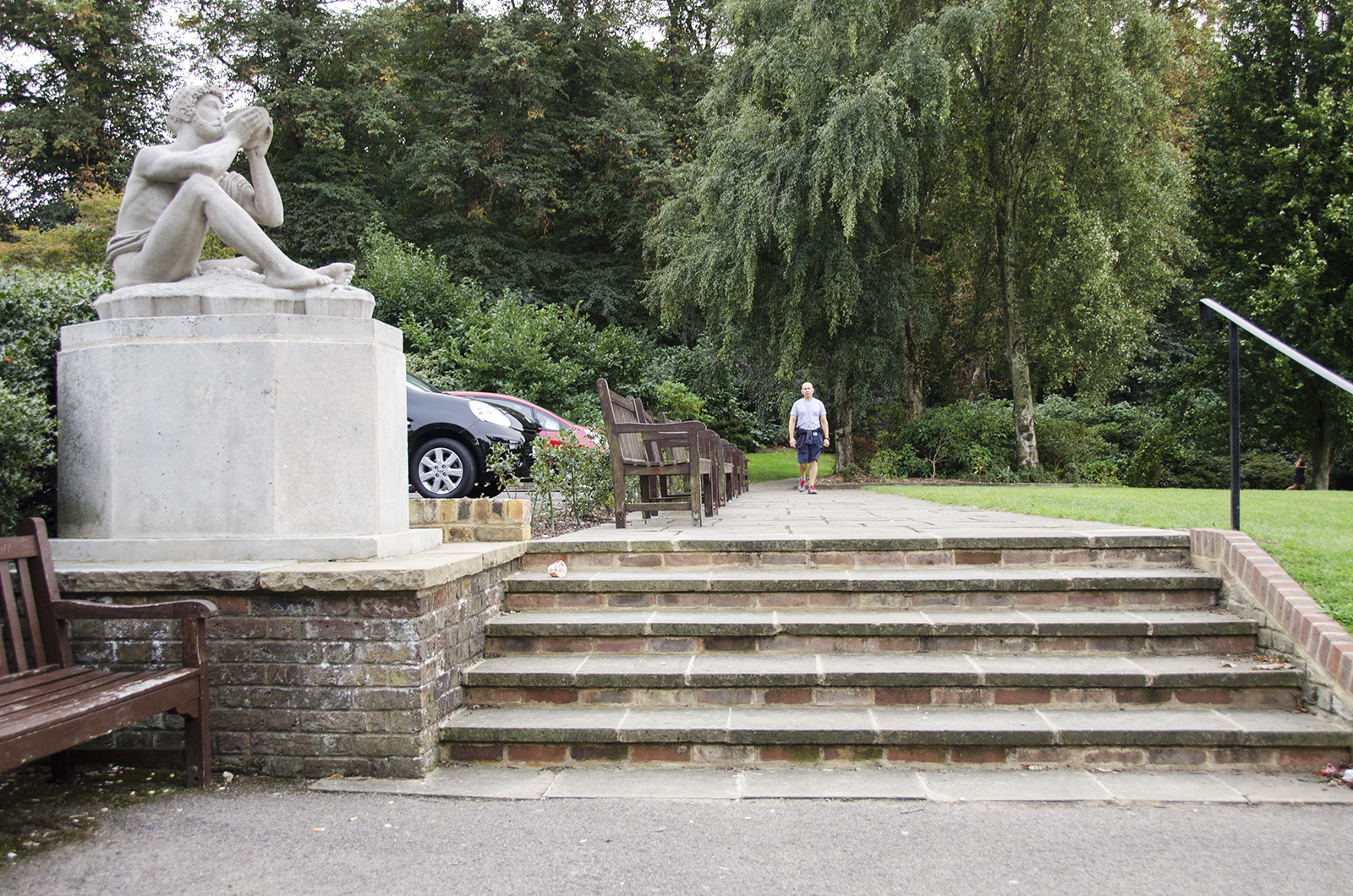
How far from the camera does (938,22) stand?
1459 centimetres

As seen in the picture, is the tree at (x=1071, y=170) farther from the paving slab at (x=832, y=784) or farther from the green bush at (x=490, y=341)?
the paving slab at (x=832, y=784)

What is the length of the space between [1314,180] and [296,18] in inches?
995

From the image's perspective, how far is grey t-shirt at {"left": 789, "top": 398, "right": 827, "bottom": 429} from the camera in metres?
12.1

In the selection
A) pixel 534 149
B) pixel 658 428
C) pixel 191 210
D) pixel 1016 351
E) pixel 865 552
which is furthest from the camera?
pixel 534 149

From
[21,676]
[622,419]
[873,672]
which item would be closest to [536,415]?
[622,419]

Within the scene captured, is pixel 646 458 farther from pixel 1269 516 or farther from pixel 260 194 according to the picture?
pixel 1269 516

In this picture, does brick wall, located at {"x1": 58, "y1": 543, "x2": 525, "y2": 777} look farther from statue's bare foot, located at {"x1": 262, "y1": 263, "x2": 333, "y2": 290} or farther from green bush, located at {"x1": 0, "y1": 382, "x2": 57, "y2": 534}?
statue's bare foot, located at {"x1": 262, "y1": 263, "x2": 333, "y2": 290}

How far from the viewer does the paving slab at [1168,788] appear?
3316 millimetres

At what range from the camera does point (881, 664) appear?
13.6 feet

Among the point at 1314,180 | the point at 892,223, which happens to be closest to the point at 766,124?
the point at 892,223

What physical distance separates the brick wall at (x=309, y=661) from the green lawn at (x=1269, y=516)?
13.6 feet

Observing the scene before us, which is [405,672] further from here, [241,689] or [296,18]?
[296,18]

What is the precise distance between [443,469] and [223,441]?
4357mm

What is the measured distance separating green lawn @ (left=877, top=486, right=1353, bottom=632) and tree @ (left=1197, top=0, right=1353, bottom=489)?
583 centimetres
